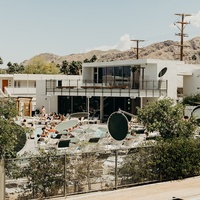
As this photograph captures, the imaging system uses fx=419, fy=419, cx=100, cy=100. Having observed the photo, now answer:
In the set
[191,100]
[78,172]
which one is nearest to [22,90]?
[191,100]

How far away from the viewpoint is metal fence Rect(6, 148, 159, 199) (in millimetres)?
10758

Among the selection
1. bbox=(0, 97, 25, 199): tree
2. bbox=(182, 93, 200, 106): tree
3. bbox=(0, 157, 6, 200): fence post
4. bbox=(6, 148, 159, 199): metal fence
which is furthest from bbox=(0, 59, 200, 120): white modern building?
bbox=(0, 157, 6, 200): fence post

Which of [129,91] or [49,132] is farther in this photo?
[129,91]

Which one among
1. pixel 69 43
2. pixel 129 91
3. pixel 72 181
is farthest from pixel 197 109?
pixel 69 43

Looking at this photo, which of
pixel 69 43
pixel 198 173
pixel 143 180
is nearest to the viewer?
pixel 143 180

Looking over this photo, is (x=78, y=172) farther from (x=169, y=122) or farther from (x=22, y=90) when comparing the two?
(x=22, y=90)

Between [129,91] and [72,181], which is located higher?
[129,91]

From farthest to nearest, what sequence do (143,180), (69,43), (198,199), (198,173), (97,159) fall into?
(69,43)
(198,173)
(143,180)
(97,159)
(198,199)

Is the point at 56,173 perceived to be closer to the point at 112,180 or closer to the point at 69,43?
the point at 112,180

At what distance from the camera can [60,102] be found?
3875cm

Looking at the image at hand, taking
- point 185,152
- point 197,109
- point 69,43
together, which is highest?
point 69,43

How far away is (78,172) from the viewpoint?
11.5 m

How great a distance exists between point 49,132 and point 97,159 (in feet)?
39.5

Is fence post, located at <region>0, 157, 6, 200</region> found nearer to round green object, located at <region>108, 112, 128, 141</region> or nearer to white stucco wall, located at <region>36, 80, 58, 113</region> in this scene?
round green object, located at <region>108, 112, 128, 141</region>
